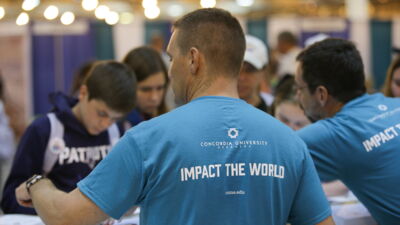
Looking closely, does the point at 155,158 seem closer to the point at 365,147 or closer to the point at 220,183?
the point at 220,183

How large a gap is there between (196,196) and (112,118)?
125 centimetres

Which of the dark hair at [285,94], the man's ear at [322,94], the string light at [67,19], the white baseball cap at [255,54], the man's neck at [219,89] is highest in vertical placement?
the string light at [67,19]

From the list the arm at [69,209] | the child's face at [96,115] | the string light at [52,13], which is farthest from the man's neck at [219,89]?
the string light at [52,13]

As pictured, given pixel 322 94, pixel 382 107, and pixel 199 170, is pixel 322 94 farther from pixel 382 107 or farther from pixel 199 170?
pixel 199 170

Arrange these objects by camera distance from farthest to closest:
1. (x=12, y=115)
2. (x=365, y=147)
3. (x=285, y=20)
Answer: (x=285, y=20)
(x=12, y=115)
(x=365, y=147)

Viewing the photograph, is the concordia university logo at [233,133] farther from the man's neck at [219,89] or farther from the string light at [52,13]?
the string light at [52,13]

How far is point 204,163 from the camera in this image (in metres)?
1.42

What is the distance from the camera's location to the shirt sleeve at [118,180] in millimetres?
1412

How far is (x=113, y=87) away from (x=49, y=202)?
3.53 feet

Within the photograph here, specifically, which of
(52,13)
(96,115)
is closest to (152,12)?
(52,13)

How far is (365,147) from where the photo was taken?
2064 millimetres

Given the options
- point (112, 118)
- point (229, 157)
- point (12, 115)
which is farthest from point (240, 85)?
point (12, 115)

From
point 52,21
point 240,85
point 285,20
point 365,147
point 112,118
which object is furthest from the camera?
point 285,20

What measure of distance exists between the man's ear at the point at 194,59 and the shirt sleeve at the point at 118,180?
27 cm
